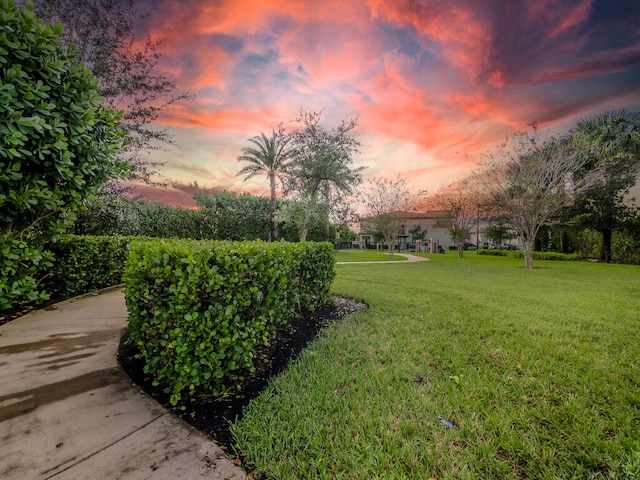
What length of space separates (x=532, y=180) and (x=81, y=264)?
1771cm

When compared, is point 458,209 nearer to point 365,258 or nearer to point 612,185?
point 365,258

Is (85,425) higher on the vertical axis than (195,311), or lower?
lower

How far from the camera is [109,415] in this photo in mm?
1970

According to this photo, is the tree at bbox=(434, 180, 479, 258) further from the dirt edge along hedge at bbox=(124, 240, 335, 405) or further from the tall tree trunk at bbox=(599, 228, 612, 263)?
the dirt edge along hedge at bbox=(124, 240, 335, 405)

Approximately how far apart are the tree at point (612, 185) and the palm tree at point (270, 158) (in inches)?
738

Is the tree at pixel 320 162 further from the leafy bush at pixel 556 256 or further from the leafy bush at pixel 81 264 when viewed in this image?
the leafy bush at pixel 556 256

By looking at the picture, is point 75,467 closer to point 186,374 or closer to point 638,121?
point 186,374

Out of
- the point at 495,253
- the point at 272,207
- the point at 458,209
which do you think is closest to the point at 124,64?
the point at 272,207

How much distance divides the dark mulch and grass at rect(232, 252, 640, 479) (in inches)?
5.8

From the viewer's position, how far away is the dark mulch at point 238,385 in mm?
2002

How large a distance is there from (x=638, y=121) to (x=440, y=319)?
2550cm

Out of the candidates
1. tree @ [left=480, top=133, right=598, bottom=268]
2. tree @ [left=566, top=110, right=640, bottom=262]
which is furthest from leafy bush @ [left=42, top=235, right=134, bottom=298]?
tree @ [left=566, top=110, right=640, bottom=262]

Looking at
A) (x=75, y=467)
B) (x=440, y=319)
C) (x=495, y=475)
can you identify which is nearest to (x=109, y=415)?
(x=75, y=467)

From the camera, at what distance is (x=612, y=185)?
18.3m
